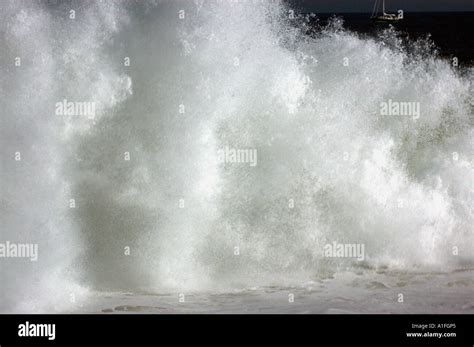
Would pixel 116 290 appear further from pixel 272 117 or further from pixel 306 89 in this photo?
pixel 306 89

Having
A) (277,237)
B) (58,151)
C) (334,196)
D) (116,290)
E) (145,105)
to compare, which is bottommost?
(116,290)

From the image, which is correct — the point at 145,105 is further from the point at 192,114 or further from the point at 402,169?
the point at 402,169

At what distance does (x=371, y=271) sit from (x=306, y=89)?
3764 mm

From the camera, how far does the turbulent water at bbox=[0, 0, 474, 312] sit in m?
11.2

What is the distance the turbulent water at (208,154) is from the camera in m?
11.2

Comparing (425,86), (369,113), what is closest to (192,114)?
(369,113)

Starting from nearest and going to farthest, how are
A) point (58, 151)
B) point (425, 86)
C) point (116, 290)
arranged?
point (116, 290)
point (58, 151)
point (425, 86)

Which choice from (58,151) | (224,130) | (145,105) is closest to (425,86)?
(224,130)

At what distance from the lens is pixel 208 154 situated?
39.3 ft

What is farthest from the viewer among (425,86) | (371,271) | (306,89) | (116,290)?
(425,86)

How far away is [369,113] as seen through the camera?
42.5ft

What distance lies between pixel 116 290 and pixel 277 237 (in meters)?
2.89

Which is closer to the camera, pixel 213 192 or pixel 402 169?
pixel 213 192

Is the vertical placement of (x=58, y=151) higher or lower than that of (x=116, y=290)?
higher
